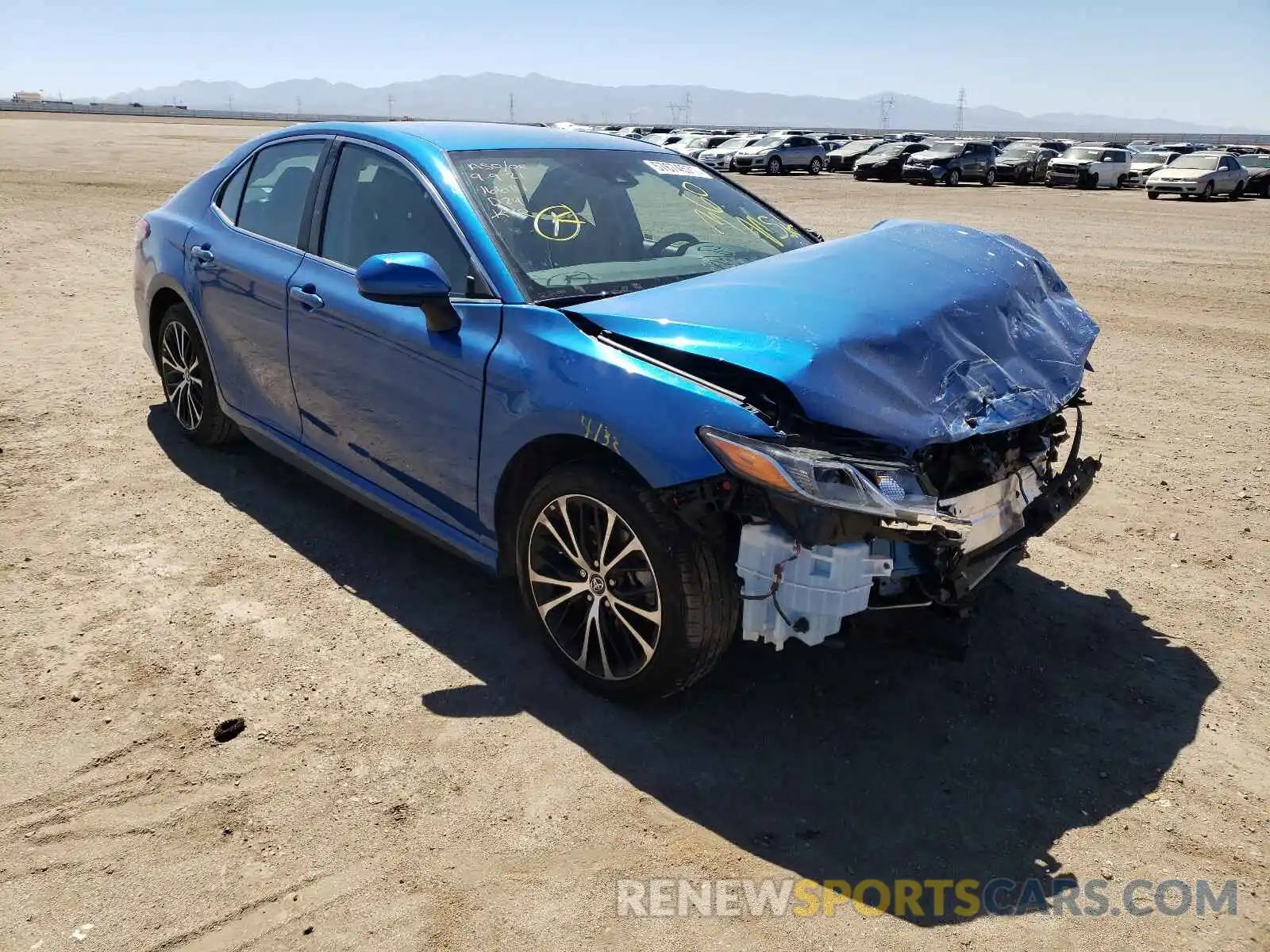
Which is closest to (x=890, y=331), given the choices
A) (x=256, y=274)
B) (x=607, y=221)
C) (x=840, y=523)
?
(x=840, y=523)

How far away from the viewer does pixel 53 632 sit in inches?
144

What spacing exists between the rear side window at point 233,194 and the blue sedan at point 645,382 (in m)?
0.28

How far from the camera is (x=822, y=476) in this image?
2688 mm

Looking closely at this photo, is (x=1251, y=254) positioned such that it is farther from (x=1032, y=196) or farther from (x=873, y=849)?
(x=873, y=849)

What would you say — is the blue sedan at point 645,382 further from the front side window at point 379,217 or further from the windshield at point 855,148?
the windshield at point 855,148

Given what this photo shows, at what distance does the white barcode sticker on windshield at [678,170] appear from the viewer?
437 cm

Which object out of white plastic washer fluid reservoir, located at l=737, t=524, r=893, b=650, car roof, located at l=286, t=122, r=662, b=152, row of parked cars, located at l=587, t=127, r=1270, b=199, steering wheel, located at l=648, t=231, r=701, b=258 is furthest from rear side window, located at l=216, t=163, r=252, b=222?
row of parked cars, located at l=587, t=127, r=1270, b=199

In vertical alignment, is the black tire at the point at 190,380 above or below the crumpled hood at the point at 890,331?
below

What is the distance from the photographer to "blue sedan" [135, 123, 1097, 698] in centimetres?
278

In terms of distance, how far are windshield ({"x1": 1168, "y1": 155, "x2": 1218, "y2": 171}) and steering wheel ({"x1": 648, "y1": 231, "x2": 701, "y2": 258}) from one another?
97.7ft

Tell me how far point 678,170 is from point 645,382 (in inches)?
76.8

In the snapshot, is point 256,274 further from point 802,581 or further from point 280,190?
point 802,581

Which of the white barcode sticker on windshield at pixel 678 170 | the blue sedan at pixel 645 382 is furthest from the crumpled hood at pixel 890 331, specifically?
the white barcode sticker on windshield at pixel 678 170

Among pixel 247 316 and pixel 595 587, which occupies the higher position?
pixel 247 316
